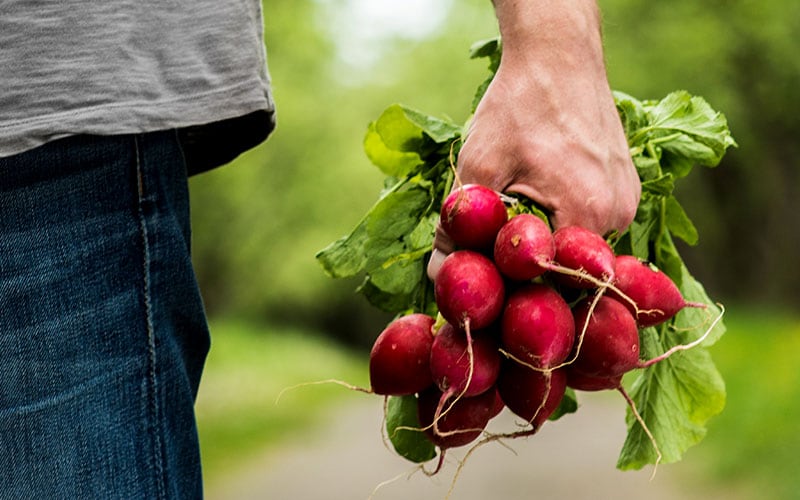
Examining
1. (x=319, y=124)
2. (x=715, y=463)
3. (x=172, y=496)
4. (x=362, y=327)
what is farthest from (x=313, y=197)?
(x=172, y=496)

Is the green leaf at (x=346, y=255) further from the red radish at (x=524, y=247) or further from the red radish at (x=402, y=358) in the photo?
the red radish at (x=524, y=247)

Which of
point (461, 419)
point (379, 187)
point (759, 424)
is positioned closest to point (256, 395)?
point (759, 424)

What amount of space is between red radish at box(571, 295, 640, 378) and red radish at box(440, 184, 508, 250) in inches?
7.7

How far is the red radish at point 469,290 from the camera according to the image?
54.8 inches

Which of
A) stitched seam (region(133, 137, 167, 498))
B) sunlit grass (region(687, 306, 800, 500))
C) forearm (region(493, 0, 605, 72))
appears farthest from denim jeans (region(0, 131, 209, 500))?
sunlit grass (region(687, 306, 800, 500))

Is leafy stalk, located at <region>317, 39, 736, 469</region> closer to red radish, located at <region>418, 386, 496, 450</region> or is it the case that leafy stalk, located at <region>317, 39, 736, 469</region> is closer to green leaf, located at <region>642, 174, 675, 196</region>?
green leaf, located at <region>642, 174, 675, 196</region>

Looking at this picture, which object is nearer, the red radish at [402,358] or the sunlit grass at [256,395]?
the red radish at [402,358]

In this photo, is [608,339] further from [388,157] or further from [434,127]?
[388,157]

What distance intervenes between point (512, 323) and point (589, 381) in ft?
0.71

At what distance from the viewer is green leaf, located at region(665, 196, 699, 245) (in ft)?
6.39

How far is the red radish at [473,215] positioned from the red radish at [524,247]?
2 centimetres

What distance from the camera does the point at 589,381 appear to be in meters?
1.56

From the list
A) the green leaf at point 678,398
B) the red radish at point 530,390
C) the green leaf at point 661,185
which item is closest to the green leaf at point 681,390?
the green leaf at point 678,398

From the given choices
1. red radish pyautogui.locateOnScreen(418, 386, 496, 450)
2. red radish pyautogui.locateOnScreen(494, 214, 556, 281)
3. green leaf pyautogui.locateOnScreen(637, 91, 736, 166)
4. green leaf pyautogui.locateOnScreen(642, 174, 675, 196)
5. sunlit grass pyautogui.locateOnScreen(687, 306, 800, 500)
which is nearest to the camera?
red radish pyautogui.locateOnScreen(494, 214, 556, 281)
